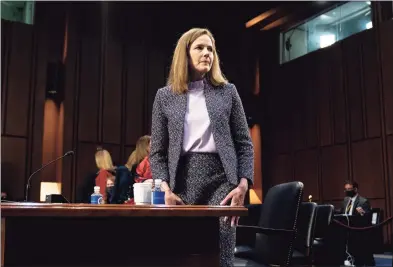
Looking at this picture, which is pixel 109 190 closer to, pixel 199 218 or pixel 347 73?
pixel 199 218

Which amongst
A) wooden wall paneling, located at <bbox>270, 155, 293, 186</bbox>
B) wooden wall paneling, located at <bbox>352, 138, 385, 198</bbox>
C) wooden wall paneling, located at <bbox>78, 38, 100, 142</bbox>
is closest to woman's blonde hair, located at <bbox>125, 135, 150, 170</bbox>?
wooden wall paneling, located at <bbox>78, 38, 100, 142</bbox>

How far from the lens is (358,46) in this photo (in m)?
9.56

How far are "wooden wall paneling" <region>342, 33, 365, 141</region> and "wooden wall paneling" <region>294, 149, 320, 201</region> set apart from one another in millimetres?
1091

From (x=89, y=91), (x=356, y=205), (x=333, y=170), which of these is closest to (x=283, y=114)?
(x=333, y=170)

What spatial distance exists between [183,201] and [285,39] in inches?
412

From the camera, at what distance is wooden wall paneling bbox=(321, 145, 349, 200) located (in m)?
9.61

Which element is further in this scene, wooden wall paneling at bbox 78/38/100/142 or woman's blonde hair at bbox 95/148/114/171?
wooden wall paneling at bbox 78/38/100/142

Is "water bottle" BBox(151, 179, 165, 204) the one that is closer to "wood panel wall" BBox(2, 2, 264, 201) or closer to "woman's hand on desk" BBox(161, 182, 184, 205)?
"woman's hand on desk" BBox(161, 182, 184, 205)

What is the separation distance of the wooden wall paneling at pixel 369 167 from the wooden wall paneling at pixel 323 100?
0.74 m

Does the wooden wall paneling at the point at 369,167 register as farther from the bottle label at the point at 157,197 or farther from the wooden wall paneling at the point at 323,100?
the bottle label at the point at 157,197

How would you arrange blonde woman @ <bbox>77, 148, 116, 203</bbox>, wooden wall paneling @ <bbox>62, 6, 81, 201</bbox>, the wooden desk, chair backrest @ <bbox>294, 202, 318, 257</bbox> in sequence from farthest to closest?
1. wooden wall paneling @ <bbox>62, 6, 81, 201</bbox>
2. blonde woman @ <bbox>77, 148, 116, 203</bbox>
3. chair backrest @ <bbox>294, 202, 318, 257</bbox>
4. the wooden desk

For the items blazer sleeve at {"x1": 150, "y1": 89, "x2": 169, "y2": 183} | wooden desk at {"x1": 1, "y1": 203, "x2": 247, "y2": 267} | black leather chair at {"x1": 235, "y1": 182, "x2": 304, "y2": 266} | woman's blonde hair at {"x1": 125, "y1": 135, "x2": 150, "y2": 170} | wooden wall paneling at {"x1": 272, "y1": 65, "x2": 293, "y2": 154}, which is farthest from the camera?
wooden wall paneling at {"x1": 272, "y1": 65, "x2": 293, "y2": 154}

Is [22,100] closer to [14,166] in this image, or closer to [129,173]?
[14,166]

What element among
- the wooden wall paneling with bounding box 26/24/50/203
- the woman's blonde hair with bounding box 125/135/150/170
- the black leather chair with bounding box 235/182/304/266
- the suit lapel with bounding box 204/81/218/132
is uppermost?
the wooden wall paneling with bounding box 26/24/50/203
